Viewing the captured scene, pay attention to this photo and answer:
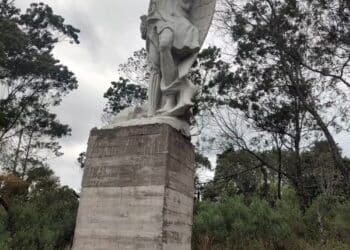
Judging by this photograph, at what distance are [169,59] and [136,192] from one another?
195cm

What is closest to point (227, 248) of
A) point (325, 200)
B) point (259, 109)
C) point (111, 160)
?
point (325, 200)

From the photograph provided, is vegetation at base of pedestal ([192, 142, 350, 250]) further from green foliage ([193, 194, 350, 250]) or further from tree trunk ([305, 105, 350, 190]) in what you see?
tree trunk ([305, 105, 350, 190])

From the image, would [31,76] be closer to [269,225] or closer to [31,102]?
[31,102]

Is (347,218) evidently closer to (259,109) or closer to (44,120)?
(259,109)

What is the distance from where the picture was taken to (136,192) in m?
4.84

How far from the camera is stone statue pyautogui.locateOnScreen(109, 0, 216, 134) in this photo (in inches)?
221

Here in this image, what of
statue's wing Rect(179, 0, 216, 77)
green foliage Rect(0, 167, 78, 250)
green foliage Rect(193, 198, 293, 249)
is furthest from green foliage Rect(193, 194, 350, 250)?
statue's wing Rect(179, 0, 216, 77)

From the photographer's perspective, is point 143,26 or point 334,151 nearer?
point 143,26

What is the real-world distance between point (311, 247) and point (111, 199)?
8183 mm

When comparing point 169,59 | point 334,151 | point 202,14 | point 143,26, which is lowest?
point 169,59

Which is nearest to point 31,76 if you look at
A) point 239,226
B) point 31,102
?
point 31,102

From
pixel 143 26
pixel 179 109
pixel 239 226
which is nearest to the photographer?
pixel 179 109

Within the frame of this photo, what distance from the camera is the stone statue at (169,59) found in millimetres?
5625

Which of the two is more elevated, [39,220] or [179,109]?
[179,109]
